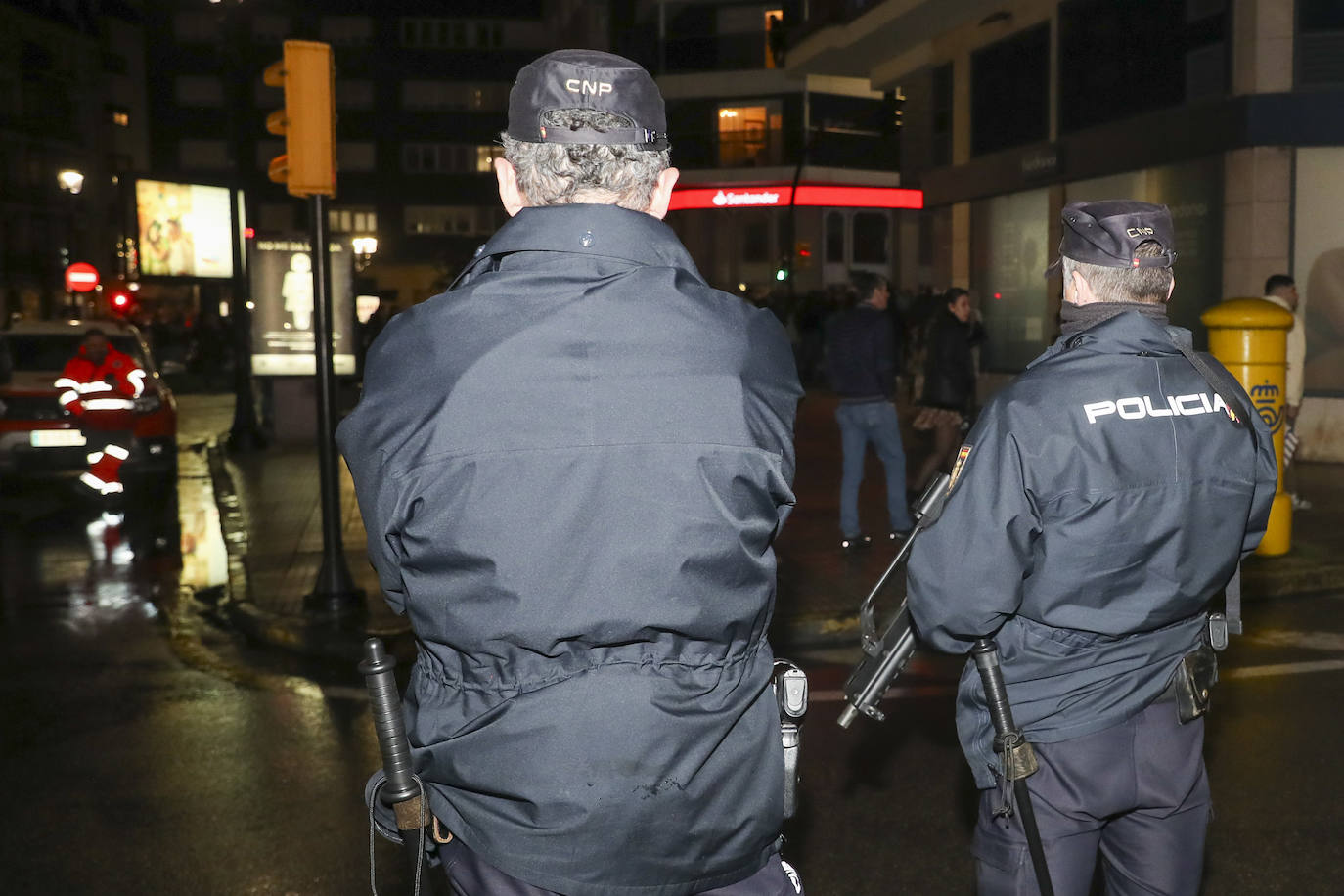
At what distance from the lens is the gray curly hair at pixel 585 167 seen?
6.53 feet

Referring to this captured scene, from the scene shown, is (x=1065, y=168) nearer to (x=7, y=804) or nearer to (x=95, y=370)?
(x=95, y=370)

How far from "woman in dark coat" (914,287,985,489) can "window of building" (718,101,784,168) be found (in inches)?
1456

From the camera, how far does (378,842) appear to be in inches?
186

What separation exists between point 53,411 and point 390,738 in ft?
38.9

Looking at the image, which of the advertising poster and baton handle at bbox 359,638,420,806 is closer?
baton handle at bbox 359,638,420,806

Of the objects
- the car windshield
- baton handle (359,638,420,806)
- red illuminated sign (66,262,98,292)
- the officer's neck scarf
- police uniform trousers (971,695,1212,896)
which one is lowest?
police uniform trousers (971,695,1212,896)

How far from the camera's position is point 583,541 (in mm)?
1816

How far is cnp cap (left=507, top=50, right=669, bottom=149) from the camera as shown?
1.98 metres

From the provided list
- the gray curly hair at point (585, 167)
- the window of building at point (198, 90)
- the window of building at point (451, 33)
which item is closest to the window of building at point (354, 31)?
the window of building at point (451, 33)

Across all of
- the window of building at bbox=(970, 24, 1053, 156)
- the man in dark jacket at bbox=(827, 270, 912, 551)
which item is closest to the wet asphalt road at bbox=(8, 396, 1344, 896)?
the man in dark jacket at bbox=(827, 270, 912, 551)

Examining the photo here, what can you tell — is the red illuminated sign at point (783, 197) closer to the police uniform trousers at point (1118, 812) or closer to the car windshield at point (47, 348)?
the car windshield at point (47, 348)

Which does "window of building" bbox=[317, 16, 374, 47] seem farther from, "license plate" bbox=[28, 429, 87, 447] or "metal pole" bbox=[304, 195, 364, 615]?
"metal pole" bbox=[304, 195, 364, 615]

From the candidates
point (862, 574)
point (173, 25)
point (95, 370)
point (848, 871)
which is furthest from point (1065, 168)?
point (173, 25)

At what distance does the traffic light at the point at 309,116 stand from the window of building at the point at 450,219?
64.0 meters
